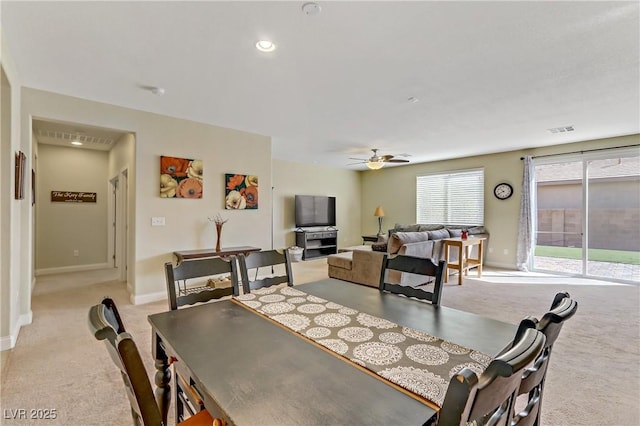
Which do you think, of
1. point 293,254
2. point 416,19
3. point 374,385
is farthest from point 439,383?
point 293,254

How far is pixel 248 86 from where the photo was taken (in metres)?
3.17

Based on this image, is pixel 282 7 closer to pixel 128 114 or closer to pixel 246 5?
pixel 246 5

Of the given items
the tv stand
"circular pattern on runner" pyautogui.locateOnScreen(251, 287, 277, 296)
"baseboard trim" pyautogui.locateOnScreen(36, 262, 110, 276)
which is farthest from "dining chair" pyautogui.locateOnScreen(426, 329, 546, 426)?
"baseboard trim" pyautogui.locateOnScreen(36, 262, 110, 276)

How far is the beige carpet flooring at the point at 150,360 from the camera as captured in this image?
74.7 inches

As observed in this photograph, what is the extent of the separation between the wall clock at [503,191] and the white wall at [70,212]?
27.4 feet

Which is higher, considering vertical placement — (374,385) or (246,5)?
(246,5)

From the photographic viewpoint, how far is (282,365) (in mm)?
1021

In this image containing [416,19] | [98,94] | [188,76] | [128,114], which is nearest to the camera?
[416,19]

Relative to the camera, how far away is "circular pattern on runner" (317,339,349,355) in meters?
1.12

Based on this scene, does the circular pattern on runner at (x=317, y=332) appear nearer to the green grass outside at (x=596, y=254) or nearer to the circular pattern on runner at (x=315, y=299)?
the circular pattern on runner at (x=315, y=299)

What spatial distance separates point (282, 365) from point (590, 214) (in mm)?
6961

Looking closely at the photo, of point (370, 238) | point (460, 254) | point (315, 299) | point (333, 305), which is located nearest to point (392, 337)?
point (333, 305)

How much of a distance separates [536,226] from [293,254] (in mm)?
5336

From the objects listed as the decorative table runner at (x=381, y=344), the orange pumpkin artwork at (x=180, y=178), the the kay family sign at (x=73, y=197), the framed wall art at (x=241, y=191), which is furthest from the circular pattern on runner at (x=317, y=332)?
the the kay family sign at (x=73, y=197)
